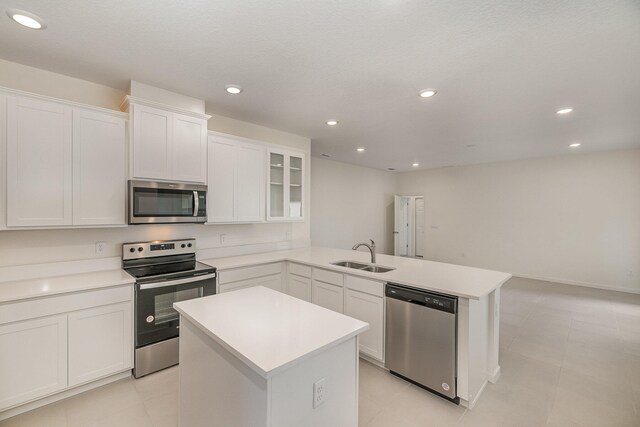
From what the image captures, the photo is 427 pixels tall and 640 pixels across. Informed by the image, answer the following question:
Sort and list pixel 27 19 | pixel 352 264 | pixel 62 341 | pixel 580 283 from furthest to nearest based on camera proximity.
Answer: pixel 580 283
pixel 352 264
pixel 62 341
pixel 27 19

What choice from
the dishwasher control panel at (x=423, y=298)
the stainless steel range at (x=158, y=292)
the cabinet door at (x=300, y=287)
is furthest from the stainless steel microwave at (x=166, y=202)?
the dishwasher control panel at (x=423, y=298)

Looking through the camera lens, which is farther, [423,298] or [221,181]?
[221,181]

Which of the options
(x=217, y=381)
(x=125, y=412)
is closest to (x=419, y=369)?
(x=217, y=381)

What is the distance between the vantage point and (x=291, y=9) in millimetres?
1601

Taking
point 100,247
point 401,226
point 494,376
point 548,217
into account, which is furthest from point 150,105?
point 548,217

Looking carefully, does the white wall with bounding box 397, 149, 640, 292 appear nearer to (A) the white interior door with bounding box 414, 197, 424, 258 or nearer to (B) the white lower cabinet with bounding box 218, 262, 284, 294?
(A) the white interior door with bounding box 414, 197, 424, 258

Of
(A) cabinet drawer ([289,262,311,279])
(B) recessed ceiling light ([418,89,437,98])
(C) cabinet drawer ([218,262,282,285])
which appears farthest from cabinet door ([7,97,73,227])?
(B) recessed ceiling light ([418,89,437,98])

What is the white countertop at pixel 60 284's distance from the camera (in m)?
1.91

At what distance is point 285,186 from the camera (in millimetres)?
3785

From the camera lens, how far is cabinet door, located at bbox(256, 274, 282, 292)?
3.22m

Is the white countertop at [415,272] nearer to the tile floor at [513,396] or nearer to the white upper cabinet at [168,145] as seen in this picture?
the tile floor at [513,396]

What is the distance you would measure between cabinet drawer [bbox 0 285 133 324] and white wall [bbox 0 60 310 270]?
0.56 metres

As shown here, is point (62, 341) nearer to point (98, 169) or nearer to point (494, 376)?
point (98, 169)

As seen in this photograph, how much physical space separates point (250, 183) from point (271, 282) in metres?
1.26
